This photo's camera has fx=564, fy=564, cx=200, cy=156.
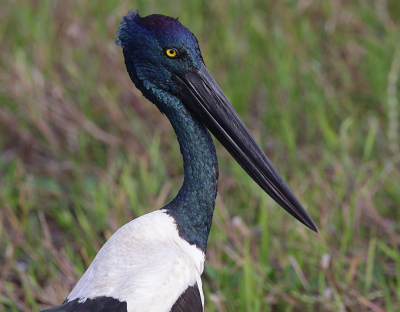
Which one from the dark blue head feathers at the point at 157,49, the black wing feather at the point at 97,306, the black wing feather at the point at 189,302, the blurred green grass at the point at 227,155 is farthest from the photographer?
the blurred green grass at the point at 227,155

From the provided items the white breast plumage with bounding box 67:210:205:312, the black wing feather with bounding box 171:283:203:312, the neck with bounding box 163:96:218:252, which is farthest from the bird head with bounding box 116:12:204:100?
the black wing feather with bounding box 171:283:203:312

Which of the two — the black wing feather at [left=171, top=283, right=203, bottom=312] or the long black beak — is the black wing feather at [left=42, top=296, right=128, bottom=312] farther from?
the long black beak

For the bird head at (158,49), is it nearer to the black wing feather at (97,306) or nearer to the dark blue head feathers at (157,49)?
the dark blue head feathers at (157,49)

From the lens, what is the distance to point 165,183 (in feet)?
13.0

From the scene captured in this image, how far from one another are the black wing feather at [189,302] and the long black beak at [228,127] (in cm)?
53

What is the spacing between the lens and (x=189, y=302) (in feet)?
6.47

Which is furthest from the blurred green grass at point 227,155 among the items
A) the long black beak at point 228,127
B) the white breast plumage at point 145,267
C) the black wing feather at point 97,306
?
the black wing feather at point 97,306

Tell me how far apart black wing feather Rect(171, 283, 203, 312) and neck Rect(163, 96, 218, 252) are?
22 centimetres

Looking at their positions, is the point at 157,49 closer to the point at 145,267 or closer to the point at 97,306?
the point at 145,267

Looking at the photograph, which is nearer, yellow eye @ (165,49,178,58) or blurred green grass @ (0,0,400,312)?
yellow eye @ (165,49,178,58)

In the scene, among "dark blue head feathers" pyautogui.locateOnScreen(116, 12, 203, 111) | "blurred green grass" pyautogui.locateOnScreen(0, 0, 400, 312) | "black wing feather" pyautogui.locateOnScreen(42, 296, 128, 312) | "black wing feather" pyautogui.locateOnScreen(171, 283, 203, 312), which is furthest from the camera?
"blurred green grass" pyautogui.locateOnScreen(0, 0, 400, 312)

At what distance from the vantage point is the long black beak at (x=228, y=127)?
2.20 metres

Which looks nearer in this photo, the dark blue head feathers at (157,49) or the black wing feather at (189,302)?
the black wing feather at (189,302)

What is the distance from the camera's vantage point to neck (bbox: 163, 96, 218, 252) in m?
2.18
